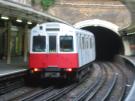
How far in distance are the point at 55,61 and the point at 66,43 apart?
3.36ft

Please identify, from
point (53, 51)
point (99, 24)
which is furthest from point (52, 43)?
point (99, 24)

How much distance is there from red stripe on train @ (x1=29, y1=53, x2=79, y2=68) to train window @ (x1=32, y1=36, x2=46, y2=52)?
1.12ft

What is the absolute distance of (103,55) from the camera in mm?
58500

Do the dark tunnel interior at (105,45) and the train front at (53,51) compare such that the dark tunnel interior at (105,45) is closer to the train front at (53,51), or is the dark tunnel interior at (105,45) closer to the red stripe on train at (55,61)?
the train front at (53,51)

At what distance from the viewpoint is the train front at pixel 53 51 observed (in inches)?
781

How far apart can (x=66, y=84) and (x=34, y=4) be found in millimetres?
27155

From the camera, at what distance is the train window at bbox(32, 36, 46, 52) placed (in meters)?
20.4

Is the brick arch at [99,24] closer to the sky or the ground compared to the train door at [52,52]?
closer to the sky

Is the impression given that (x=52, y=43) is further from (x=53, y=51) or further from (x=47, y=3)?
(x=47, y=3)

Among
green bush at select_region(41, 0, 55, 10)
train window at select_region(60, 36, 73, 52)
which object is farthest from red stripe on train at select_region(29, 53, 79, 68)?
green bush at select_region(41, 0, 55, 10)

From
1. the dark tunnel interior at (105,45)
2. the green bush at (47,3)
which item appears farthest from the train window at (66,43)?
the dark tunnel interior at (105,45)

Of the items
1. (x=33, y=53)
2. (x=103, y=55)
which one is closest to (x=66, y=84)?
(x=33, y=53)

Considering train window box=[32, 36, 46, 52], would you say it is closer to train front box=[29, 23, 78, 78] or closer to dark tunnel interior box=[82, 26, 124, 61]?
train front box=[29, 23, 78, 78]

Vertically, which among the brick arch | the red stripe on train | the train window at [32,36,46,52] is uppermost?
the brick arch
